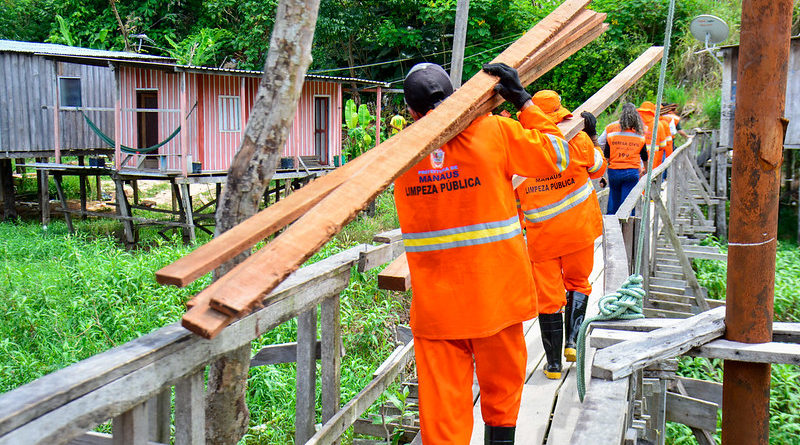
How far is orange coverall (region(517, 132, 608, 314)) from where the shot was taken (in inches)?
167

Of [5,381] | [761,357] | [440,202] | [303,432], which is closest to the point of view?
[761,357]

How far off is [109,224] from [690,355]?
15745mm

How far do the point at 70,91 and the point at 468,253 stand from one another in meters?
17.2

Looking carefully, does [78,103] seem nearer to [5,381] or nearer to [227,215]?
[5,381]

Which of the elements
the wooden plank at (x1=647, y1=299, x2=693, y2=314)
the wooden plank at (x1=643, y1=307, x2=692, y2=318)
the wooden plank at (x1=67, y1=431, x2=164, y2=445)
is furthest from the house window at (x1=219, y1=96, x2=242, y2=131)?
the wooden plank at (x1=67, y1=431, x2=164, y2=445)

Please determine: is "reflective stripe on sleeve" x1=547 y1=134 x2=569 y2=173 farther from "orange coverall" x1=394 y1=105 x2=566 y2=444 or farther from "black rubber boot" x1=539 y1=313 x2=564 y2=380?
"black rubber boot" x1=539 y1=313 x2=564 y2=380

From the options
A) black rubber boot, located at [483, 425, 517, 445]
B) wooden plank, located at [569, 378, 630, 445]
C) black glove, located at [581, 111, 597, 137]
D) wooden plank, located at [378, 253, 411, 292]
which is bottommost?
black rubber boot, located at [483, 425, 517, 445]

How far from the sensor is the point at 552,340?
4.30m

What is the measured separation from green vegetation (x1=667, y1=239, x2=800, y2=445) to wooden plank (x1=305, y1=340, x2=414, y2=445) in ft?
7.74

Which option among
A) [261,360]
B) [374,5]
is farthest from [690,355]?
[374,5]

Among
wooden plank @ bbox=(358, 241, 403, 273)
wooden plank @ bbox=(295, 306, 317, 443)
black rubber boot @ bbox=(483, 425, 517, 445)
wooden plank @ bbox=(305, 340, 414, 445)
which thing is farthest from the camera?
wooden plank @ bbox=(358, 241, 403, 273)

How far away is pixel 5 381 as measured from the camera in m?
6.45

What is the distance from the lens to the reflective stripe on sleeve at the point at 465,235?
279cm

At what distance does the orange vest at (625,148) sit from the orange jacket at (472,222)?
5.45 meters
